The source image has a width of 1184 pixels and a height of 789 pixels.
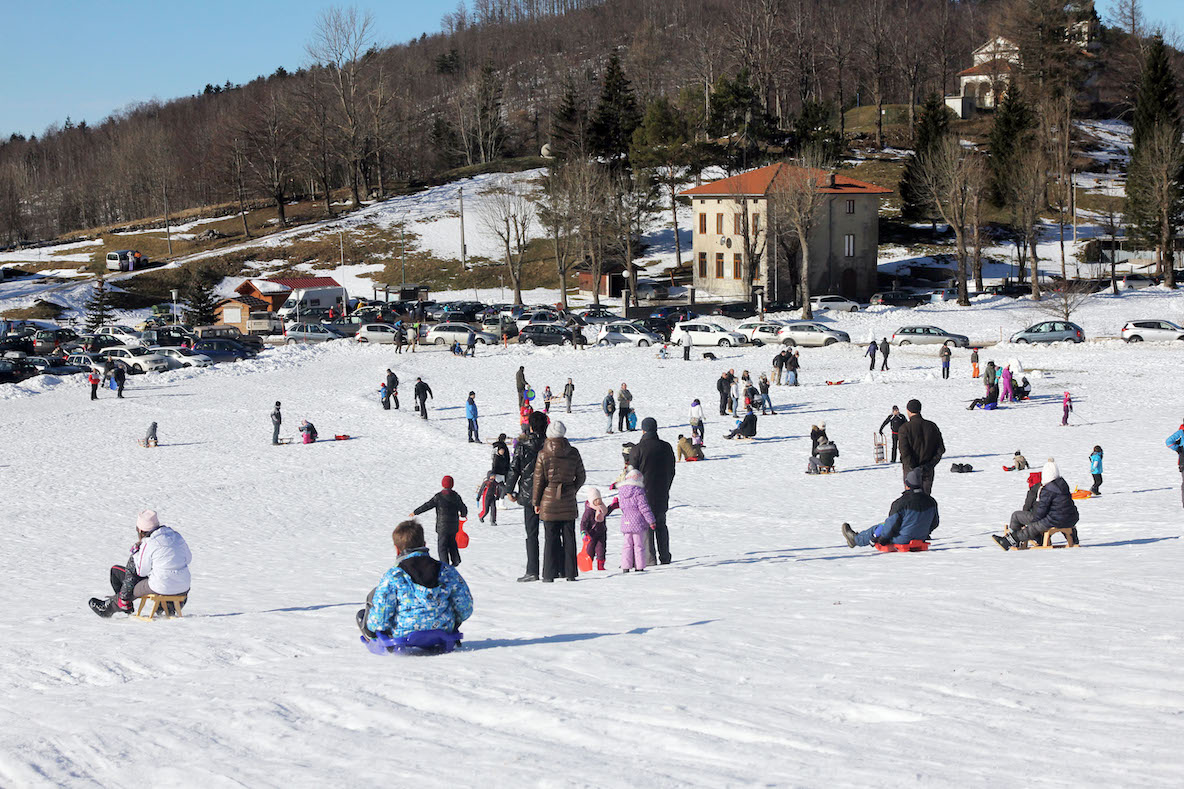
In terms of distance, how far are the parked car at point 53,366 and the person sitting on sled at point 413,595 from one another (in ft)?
134

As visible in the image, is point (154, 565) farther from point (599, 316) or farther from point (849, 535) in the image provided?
point (599, 316)

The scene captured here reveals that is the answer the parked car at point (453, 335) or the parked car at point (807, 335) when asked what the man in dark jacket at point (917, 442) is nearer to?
the parked car at point (807, 335)

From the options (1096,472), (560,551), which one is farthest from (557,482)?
(1096,472)

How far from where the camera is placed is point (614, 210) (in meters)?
68.1

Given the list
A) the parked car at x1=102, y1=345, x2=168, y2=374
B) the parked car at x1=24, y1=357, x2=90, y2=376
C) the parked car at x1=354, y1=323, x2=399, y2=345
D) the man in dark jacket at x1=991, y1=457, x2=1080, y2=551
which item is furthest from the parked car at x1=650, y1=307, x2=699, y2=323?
the man in dark jacket at x1=991, y1=457, x2=1080, y2=551

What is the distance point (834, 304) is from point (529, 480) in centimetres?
4500

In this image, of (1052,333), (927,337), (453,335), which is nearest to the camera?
(1052,333)

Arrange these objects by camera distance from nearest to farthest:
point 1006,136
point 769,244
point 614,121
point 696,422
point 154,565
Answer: point 154,565, point 696,422, point 769,244, point 1006,136, point 614,121

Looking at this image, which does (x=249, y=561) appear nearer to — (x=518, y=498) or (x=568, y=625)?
(x=518, y=498)

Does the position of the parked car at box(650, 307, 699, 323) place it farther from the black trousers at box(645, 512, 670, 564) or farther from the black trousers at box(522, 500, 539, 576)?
the black trousers at box(522, 500, 539, 576)

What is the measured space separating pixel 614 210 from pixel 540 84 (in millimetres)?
96169

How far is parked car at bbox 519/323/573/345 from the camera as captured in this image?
47.9 meters

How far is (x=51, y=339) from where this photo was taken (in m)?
56.3

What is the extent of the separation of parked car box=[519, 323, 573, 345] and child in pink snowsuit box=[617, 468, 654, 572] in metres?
35.5
